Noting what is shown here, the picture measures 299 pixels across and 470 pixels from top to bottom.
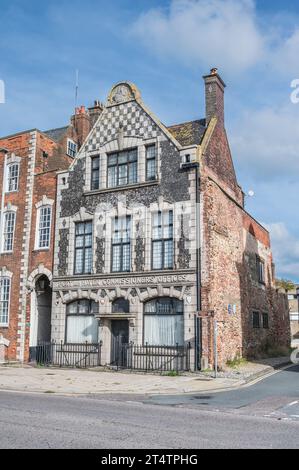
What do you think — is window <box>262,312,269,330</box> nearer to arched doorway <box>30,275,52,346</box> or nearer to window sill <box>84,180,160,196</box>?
window sill <box>84,180,160,196</box>

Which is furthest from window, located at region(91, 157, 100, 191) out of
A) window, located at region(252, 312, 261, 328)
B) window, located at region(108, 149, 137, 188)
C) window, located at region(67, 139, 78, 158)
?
window, located at region(252, 312, 261, 328)

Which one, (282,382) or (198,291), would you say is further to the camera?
(198,291)

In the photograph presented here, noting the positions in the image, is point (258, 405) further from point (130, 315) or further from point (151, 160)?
point (151, 160)

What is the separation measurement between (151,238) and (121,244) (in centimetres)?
179

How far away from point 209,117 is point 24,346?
1626 centimetres

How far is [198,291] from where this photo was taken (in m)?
22.3

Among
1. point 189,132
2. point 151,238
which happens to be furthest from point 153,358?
point 189,132

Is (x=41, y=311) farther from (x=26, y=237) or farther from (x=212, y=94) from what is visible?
(x=212, y=94)

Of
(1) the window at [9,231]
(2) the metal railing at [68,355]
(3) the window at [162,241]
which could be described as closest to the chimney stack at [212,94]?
(3) the window at [162,241]

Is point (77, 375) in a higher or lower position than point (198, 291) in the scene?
lower

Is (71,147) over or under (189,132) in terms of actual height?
over

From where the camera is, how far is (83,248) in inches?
1035

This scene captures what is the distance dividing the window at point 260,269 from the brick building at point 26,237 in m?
13.6

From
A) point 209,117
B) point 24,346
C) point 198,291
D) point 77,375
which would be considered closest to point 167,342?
point 198,291
